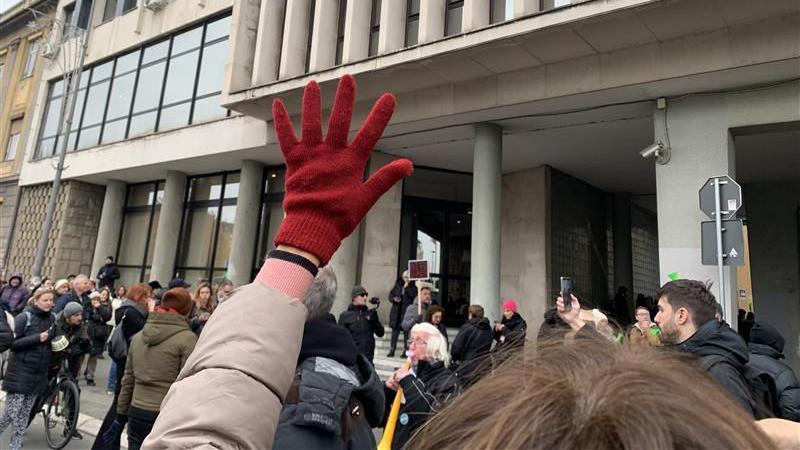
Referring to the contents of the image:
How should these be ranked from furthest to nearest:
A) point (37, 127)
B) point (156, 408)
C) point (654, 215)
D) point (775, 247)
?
1. point (37, 127)
2. point (654, 215)
3. point (775, 247)
4. point (156, 408)

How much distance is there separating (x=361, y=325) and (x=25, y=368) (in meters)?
4.83

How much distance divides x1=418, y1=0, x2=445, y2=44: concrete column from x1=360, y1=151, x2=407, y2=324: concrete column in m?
4.05

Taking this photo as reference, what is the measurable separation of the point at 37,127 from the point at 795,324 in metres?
29.3

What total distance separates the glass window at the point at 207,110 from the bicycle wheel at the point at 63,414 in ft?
36.6

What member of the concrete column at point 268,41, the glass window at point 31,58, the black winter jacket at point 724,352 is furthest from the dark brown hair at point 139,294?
the glass window at point 31,58

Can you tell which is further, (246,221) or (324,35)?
(246,221)

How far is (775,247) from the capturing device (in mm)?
14414

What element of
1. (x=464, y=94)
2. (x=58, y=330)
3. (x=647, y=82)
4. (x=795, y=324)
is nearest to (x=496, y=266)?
(x=464, y=94)

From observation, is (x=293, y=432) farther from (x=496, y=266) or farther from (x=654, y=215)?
(x=654, y=215)

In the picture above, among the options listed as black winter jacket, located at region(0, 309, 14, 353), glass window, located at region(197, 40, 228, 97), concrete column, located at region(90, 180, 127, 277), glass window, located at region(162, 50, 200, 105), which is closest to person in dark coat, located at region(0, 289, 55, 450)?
black winter jacket, located at region(0, 309, 14, 353)

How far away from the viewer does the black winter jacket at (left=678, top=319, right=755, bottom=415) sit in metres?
2.53

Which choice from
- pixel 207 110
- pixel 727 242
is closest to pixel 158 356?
pixel 727 242

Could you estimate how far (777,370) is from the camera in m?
3.42

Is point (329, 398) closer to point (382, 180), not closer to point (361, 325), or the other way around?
point (382, 180)
